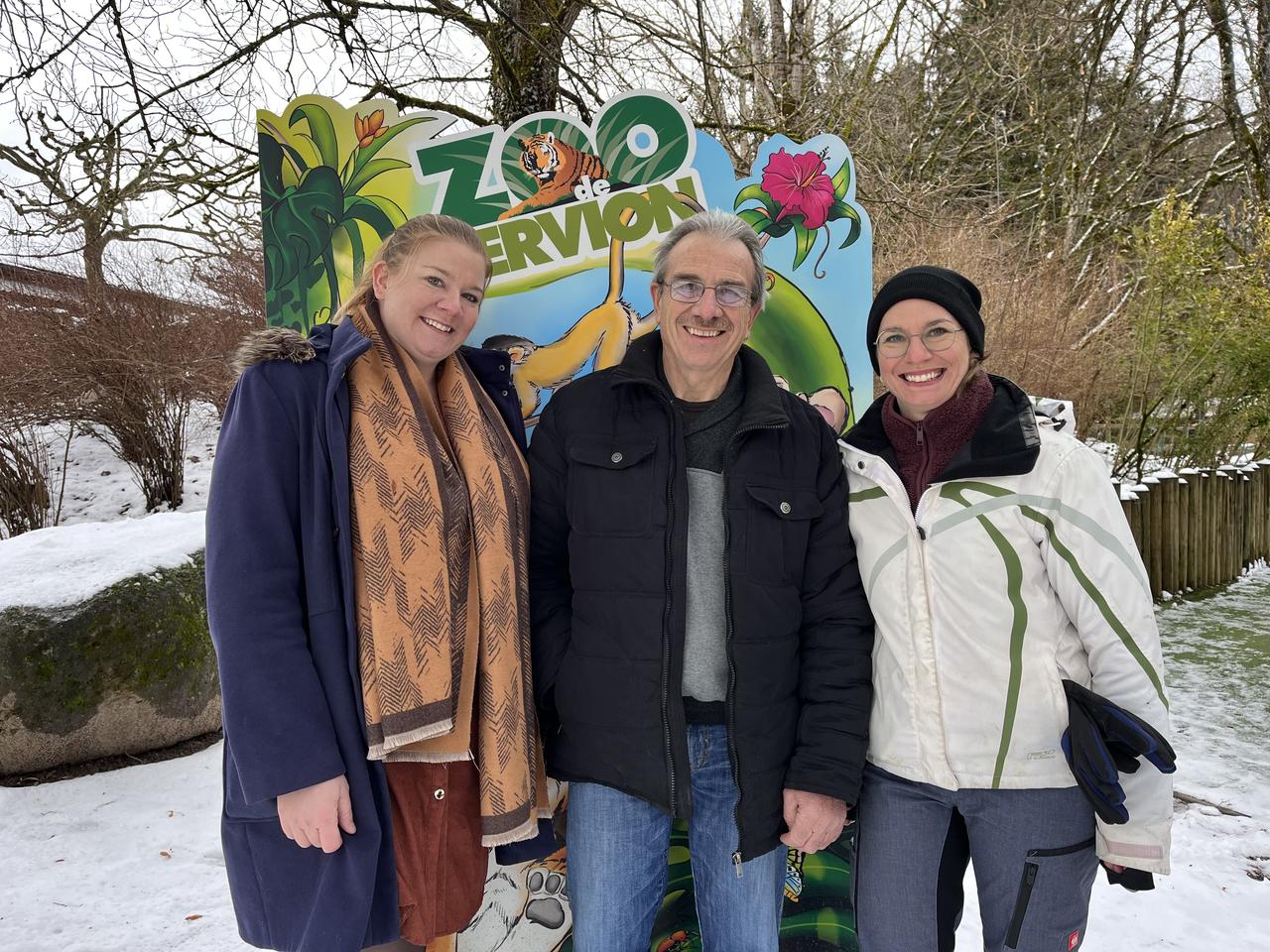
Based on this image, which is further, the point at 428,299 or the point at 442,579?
the point at 428,299

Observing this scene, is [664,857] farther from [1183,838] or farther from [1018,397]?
[1183,838]

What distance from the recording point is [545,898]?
258cm

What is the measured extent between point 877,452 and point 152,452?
25.7 ft

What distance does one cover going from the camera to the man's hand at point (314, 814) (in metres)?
1.51

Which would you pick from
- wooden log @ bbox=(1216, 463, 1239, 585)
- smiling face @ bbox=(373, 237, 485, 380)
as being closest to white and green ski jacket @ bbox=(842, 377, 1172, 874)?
smiling face @ bbox=(373, 237, 485, 380)

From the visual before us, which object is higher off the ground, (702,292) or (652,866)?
(702,292)

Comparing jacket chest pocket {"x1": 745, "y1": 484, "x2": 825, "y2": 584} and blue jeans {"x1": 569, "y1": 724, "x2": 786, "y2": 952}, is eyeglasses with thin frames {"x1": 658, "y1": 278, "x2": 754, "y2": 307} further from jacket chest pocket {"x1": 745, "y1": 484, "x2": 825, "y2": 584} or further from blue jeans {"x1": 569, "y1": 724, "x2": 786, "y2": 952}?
blue jeans {"x1": 569, "y1": 724, "x2": 786, "y2": 952}

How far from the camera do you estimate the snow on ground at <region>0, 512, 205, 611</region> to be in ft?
12.2

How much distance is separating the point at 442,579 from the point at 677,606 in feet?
1.69

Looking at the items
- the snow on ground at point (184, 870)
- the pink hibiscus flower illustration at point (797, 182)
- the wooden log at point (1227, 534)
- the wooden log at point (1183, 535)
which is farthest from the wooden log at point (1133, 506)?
the pink hibiscus flower illustration at point (797, 182)

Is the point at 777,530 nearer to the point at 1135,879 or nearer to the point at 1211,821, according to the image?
the point at 1135,879

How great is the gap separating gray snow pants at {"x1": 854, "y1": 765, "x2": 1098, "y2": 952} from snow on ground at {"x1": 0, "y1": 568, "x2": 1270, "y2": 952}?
0.12 meters

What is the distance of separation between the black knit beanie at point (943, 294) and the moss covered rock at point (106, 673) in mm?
3666

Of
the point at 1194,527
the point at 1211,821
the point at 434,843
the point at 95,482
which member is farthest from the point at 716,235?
the point at 95,482
